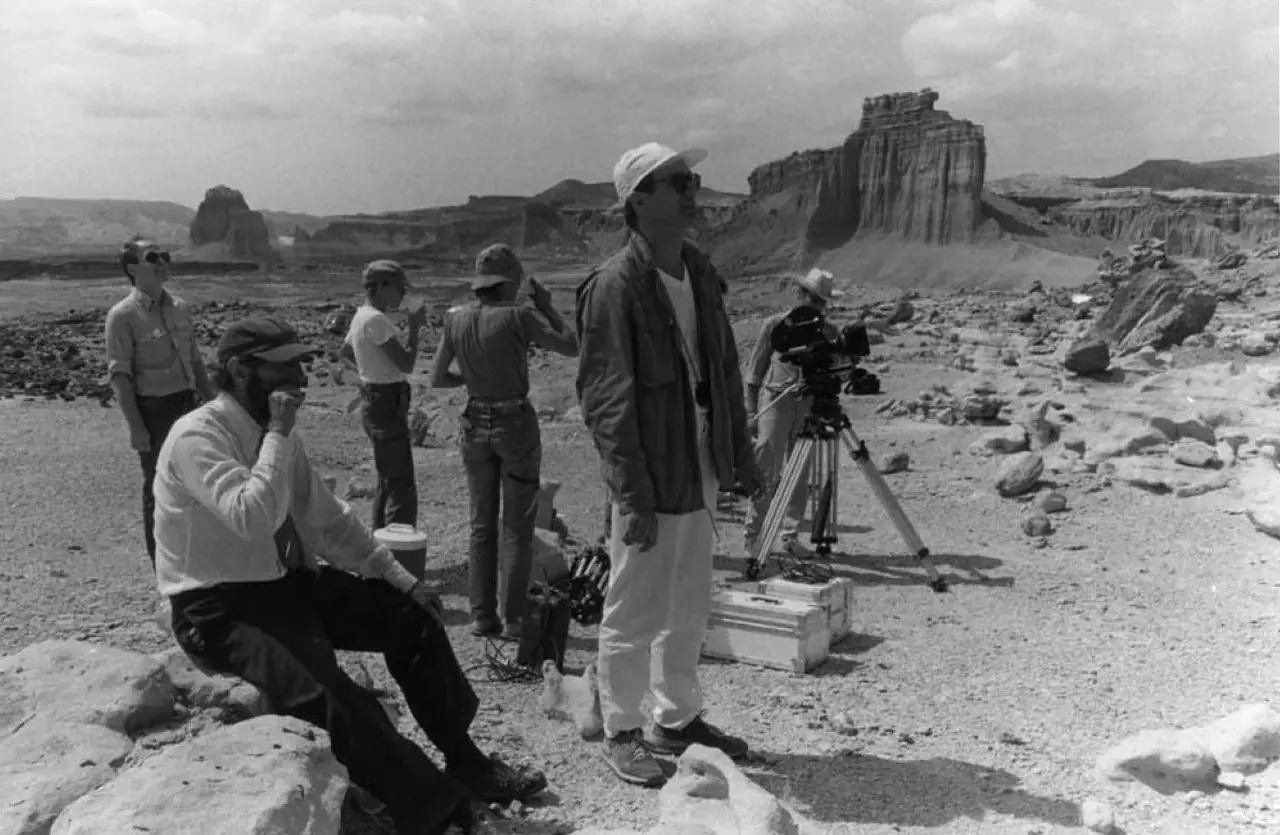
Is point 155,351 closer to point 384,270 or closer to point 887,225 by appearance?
point 384,270

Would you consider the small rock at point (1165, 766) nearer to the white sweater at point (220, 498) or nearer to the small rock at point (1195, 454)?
the white sweater at point (220, 498)

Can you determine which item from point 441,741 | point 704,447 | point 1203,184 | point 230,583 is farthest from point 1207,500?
point 1203,184

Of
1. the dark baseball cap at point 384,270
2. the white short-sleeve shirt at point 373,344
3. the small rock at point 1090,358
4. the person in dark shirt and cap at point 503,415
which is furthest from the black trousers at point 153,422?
the small rock at point 1090,358

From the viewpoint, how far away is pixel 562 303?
49.9 m

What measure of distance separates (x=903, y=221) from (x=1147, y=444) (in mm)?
61271

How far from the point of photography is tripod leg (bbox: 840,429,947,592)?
5.89 meters

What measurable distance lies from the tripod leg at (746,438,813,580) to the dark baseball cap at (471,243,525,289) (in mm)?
1879

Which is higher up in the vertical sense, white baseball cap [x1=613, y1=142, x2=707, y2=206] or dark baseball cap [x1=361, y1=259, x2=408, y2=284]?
white baseball cap [x1=613, y1=142, x2=707, y2=206]

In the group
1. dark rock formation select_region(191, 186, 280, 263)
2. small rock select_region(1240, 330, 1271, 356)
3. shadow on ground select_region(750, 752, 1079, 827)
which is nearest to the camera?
shadow on ground select_region(750, 752, 1079, 827)

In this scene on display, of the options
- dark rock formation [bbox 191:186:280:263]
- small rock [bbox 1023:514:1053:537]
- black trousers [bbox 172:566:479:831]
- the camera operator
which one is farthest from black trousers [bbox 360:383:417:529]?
dark rock formation [bbox 191:186:280:263]

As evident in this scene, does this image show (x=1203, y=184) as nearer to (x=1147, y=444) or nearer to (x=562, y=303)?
(x=562, y=303)

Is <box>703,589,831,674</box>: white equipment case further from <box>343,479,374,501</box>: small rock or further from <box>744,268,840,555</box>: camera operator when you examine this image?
<box>343,479,374,501</box>: small rock

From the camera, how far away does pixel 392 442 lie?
5.71 metres

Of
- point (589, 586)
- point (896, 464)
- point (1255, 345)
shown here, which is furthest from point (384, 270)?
point (1255, 345)
